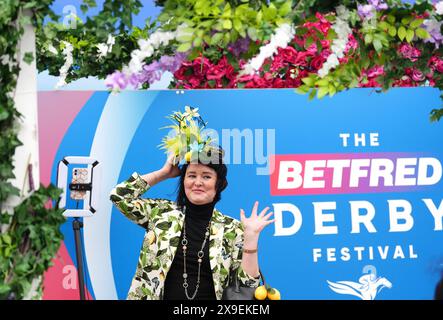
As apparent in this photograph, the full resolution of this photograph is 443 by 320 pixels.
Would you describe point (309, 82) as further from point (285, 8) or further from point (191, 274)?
point (191, 274)

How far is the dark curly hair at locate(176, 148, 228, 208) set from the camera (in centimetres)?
466

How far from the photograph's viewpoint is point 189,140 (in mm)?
4695

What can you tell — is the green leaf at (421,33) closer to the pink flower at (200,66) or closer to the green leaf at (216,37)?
the green leaf at (216,37)

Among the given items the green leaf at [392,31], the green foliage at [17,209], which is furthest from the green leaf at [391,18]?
the green foliage at [17,209]

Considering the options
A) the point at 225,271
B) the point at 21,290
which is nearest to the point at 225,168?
the point at 225,271

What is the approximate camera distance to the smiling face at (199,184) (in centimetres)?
460

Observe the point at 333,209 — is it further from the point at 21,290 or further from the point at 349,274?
the point at 21,290

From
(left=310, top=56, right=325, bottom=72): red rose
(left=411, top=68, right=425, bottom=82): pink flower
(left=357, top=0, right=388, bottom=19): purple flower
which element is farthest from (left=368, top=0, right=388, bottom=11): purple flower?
(left=310, top=56, right=325, bottom=72): red rose

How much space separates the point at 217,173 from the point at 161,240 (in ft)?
1.82

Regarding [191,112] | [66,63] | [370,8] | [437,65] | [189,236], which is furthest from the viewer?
[66,63]

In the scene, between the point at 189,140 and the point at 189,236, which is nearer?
the point at 189,236

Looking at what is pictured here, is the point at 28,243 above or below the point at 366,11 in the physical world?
below

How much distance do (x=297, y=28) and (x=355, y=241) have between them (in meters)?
1.79

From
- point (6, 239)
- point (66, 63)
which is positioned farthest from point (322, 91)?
point (66, 63)
